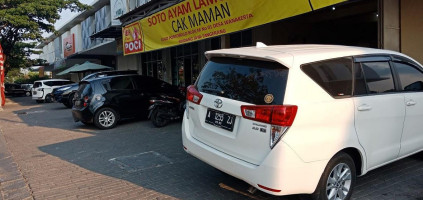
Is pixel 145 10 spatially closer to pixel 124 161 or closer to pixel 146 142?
pixel 146 142

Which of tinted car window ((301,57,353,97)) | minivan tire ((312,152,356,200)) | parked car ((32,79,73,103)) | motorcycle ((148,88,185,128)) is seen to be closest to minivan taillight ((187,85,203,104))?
tinted car window ((301,57,353,97))

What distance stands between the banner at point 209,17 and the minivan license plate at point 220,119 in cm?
273

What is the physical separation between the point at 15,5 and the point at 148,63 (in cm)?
1116

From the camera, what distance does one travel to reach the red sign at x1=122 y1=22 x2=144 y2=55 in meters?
11.6

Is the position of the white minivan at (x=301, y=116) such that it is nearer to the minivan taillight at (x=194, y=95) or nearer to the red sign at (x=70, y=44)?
the minivan taillight at (x=194, y=95)

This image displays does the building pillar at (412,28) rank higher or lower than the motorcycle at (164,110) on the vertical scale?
higher

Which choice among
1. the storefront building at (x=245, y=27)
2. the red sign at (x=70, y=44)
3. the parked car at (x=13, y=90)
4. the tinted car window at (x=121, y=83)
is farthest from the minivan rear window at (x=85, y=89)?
the red sign at (x=70, y=44)

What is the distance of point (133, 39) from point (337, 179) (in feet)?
32.3

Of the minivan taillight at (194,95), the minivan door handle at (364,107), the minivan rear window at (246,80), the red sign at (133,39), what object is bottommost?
the minivan door handle at (364,107)

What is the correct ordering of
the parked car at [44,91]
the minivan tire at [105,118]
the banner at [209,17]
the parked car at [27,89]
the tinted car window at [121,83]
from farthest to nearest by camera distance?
the parked car at [27,89] < the parked car at [44,91] < the tinted car window at [121,83] < the minivan tire at [105,118] < the banner at [209,17]

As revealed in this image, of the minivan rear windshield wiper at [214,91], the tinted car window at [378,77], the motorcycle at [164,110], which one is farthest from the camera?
the motorcycle at [164,110]

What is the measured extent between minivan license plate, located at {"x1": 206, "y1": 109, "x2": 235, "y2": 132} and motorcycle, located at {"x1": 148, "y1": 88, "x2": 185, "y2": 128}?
547 centimetres

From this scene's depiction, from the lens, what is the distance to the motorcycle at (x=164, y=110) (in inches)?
367

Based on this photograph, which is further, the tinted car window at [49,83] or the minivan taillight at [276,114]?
the tinted car window at [49,83]
